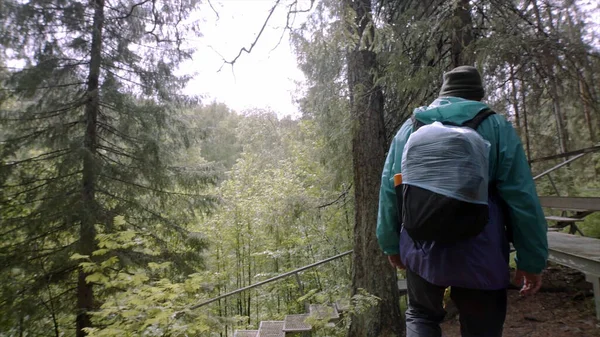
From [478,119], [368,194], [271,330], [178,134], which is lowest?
[271,330]

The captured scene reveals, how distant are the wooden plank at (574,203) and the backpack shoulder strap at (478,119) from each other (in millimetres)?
3640

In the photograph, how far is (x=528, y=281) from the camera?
1645mm

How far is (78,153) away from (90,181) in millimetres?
543

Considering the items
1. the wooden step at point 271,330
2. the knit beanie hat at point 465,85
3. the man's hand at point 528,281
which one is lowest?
the wooden step at point 271,330

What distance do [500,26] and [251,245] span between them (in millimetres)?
9699

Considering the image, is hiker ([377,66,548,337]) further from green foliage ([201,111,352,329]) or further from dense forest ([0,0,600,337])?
green foliage ([201,111,352,329])

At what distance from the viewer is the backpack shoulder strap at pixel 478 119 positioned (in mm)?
1629

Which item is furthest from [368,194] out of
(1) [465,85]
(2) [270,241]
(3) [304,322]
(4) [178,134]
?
(2) [270,241]

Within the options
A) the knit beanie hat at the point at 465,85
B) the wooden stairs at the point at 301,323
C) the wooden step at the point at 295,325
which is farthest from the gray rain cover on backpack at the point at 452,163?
the wooden step at the point at 295,325

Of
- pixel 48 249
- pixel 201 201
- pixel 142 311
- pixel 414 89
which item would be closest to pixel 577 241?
pixel 414 89

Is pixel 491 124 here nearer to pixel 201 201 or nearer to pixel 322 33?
pixel 322 33

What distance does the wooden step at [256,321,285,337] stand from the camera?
4262mm

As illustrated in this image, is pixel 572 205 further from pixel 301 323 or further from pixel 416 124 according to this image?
pixel 416 124

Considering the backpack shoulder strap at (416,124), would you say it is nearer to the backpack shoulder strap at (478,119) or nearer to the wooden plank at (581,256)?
the backpack shoulder strap at (478,119)
